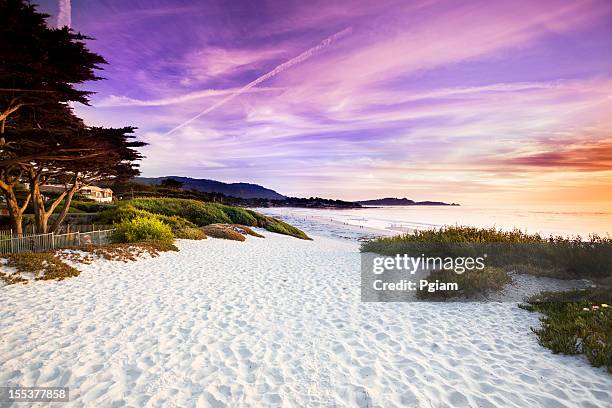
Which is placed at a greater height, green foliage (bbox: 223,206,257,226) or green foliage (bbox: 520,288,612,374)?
green foliage (bbox: 223,206,257,226)

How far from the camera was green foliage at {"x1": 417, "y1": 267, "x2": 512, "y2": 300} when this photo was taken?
27.0 ft

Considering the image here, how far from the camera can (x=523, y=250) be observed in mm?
11688

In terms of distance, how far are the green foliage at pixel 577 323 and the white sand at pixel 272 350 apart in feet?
0.87

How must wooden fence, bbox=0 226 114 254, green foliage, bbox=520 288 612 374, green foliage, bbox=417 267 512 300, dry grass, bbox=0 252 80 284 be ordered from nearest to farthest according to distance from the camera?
green foliage, bbox=520 288 612 374
green foliage, bbox=417 267 512 300
dry grass, bbox=0 252 80 284
wooden fence, bbox=0 226 114 254

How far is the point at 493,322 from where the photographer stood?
258 inches

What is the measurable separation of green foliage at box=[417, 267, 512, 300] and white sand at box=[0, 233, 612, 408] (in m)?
0.50

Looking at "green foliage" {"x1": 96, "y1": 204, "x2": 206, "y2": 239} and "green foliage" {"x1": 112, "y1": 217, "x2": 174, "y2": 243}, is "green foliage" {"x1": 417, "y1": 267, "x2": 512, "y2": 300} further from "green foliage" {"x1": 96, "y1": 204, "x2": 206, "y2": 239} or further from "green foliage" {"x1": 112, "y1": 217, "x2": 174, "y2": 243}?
"green foliage" {"x1": 96, "y1": 204, "x2": 206, "y2": 239}

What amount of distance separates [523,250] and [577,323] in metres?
6.76

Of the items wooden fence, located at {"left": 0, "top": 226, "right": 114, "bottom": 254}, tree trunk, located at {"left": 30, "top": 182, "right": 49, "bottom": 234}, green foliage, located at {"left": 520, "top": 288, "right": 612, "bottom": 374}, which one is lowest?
green foliage, located at {"left": 520, "top": 288, "right": 612, "bottom": 374}

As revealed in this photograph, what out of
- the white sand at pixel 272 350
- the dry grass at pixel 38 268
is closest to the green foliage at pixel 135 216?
the dry grass at pixel 38 268

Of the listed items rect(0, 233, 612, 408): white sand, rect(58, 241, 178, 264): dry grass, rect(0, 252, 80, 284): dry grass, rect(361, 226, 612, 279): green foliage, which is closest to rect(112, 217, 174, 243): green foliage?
rect(58, 241, 178, 264): dry grass

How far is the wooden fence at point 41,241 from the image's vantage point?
1133 cm

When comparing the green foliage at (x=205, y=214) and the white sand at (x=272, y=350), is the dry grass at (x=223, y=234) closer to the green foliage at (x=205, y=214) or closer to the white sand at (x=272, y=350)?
the green foliage at (x=205, y=214)

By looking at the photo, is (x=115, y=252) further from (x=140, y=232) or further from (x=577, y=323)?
(x=577, y=323)
